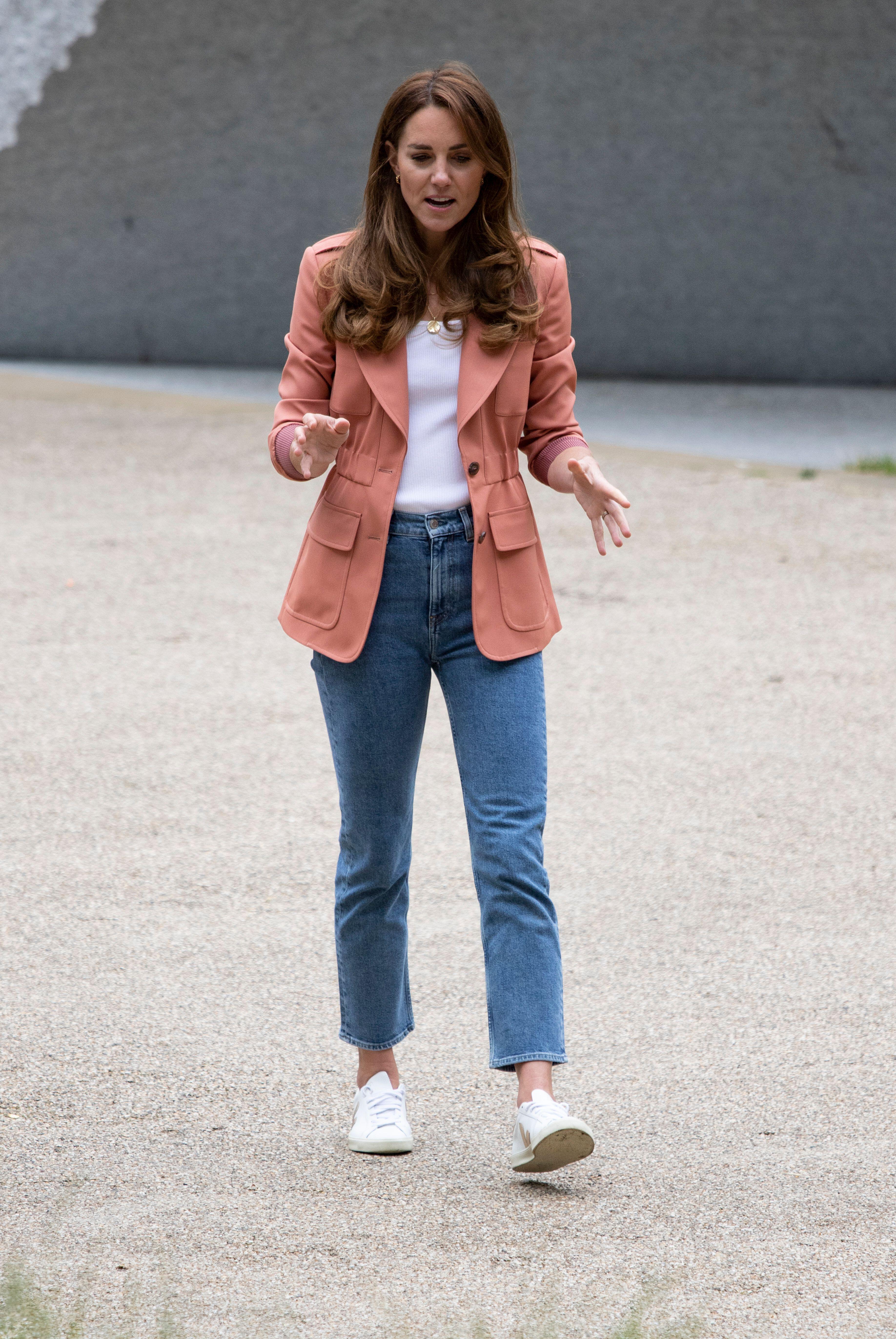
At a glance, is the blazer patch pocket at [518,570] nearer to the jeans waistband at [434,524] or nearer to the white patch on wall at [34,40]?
the jeans waistband at [434,524]

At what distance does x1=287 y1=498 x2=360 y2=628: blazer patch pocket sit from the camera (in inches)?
104

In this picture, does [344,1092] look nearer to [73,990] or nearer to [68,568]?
[73,990]

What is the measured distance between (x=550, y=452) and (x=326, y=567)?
1.48ft

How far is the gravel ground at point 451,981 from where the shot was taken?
2389 mm

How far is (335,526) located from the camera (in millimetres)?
2662

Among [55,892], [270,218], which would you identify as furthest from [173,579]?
[270,218]

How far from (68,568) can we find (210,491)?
188 centimetres

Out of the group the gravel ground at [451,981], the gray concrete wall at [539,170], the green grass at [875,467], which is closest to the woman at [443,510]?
the gravel ground at [451,981]

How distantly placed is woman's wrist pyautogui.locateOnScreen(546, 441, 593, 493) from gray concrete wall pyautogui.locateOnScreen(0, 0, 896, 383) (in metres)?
11.6

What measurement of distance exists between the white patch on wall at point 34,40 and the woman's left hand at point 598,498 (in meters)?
12.2

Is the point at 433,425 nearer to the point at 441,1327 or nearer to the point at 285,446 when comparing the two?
the point at 285,446

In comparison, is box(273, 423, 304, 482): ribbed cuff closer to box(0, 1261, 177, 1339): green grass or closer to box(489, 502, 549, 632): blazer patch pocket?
box(489, 502, 549, 632): blazer patch pocket

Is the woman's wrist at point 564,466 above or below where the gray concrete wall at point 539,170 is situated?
below

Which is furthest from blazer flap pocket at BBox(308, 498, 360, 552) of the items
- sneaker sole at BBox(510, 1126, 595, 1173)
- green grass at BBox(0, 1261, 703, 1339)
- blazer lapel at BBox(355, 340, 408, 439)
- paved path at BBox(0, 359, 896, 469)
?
paved path at BBox(0, 359, 896, 469)
